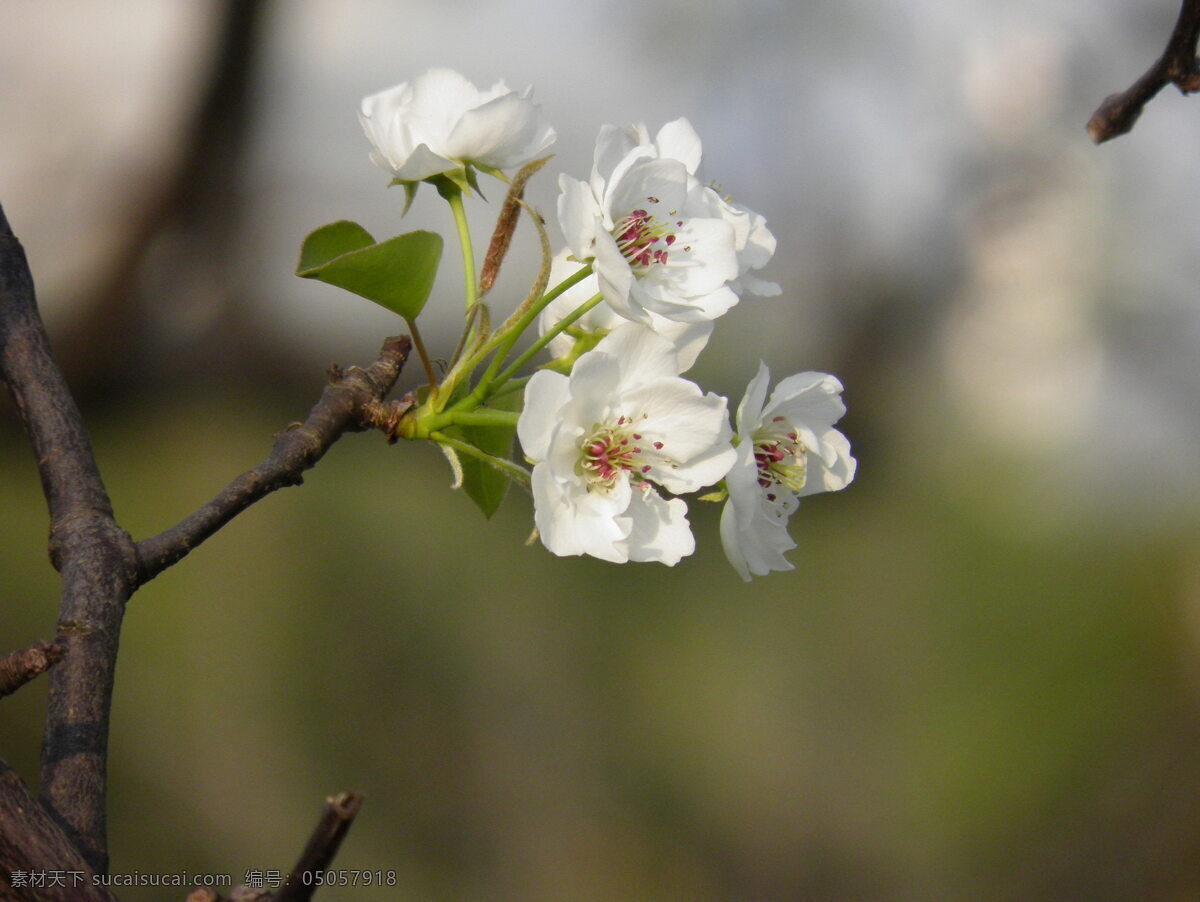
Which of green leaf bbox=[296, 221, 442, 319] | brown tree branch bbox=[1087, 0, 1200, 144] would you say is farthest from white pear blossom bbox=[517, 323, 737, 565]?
brown tree branch bbox=[1087, 0, 1200, 144]

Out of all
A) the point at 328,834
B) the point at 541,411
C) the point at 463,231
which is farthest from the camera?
the point at 463,231

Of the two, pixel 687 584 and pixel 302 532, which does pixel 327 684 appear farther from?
pixel 687 584

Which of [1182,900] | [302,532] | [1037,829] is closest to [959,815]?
[1037,829]

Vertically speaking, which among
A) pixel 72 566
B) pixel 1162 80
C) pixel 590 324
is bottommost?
pixel 72 566

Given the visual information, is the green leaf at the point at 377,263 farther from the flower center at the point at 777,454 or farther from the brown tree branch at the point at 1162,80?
the brown tree branch at the point at 1162,80

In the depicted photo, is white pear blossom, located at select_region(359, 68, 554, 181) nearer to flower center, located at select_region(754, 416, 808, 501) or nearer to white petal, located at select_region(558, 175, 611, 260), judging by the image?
white petal, located at select_region(558, 175, 611, 260)

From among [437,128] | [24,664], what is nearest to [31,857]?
[24,664]

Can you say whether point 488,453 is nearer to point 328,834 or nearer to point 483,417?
point 483,417

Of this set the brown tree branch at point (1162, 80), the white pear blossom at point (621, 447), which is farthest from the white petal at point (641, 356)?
the brown tree branch at point (1162, 80)
